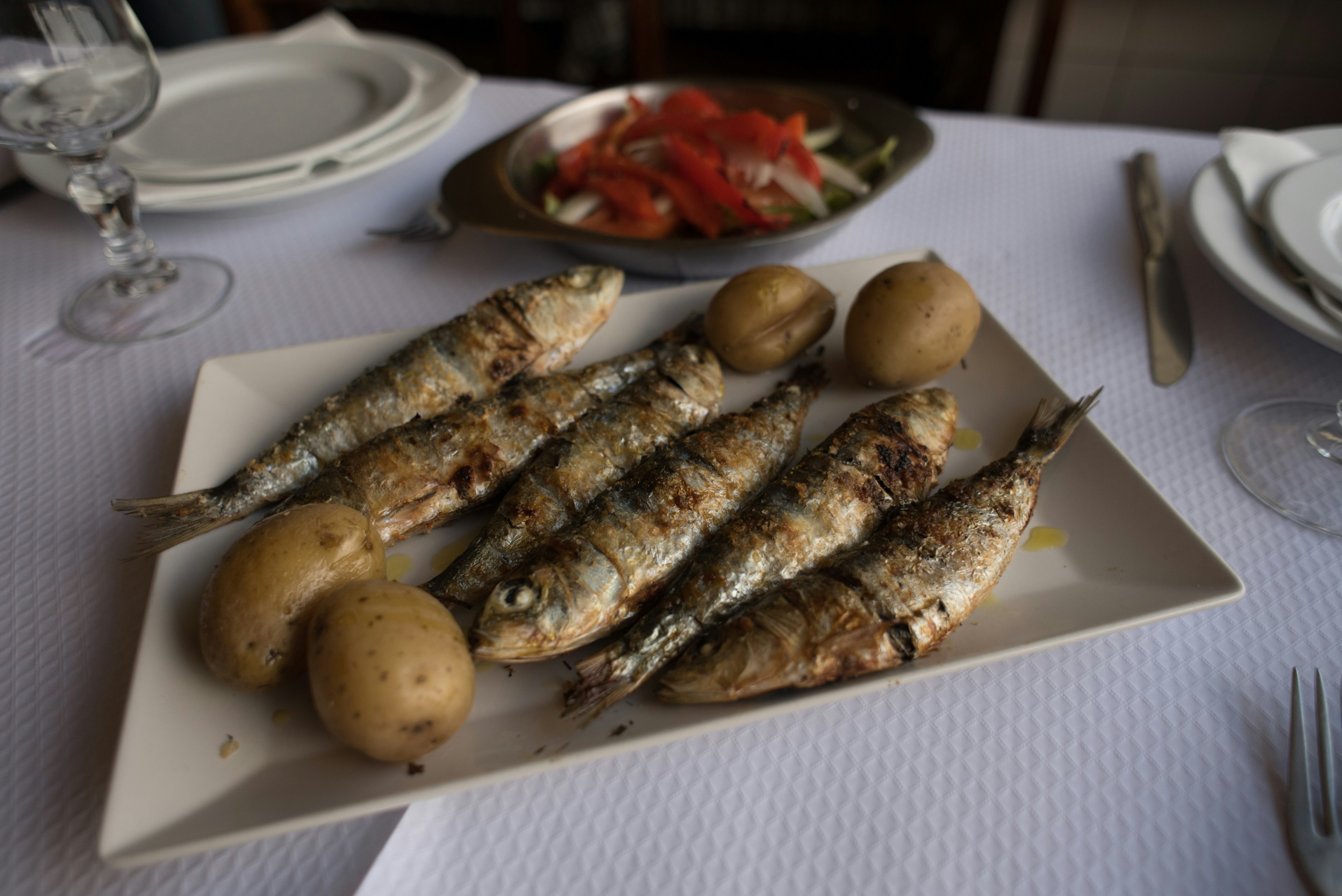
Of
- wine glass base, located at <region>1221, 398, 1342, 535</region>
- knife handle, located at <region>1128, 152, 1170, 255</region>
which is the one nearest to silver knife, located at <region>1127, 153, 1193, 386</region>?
knife handle, located at <region>1128, 152, 1170, 255</region>

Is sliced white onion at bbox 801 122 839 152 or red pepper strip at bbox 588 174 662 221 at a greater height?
sliced white onion at bbox 801 122 839 152

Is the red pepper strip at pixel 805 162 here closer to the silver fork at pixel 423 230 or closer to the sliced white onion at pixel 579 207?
the sliced white onion at pixel 579 207

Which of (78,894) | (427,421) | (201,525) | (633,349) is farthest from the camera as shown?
(633,349)

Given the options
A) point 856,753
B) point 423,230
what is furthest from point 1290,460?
point 423,230

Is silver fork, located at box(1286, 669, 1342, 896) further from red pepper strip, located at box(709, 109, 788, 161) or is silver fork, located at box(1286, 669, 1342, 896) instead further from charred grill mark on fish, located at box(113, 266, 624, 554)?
red pepper strip, located at box(709, 109, 788, 161)

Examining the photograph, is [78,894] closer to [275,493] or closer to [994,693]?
[275,493]

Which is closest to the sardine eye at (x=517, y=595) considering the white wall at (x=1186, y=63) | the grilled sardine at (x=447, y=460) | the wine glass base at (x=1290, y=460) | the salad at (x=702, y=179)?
the grilled sardine at (x=447, y=460)

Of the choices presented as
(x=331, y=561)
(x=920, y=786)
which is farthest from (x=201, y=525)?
(x=920, y=786)
